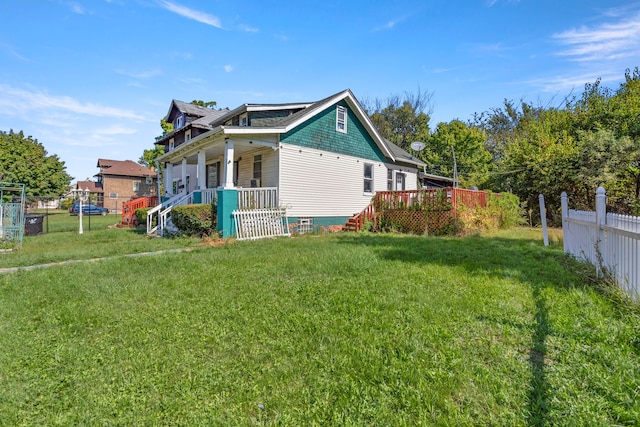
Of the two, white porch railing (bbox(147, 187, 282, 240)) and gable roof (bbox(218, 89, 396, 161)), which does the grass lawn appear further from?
gable roof (bbox(218, 89, 396, 161))

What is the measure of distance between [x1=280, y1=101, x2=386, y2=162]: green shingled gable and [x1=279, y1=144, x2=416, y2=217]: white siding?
273mm

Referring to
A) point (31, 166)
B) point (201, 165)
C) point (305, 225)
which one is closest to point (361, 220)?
point (305, 225)

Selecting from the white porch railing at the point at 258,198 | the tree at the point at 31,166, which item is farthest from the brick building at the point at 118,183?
the white porch railing at the point at 258,198

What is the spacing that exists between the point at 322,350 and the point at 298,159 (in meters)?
10.3

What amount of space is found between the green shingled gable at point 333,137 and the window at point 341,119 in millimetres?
177

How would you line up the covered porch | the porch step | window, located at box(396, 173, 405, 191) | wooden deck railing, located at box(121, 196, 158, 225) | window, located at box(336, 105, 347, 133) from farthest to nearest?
wooden deck railing, located at box(121, 196, 158, 225) → window, located at box(396, 173, 405, 191) → window, located at box(336, 105, 347, 133) → the porch step → the covered porch

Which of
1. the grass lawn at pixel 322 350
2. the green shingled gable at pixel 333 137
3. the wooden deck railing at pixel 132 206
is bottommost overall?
the grass lawn at pixel 322 350

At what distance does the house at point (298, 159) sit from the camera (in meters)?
11.1

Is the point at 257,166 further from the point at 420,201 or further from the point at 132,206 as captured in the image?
the point at 132,206

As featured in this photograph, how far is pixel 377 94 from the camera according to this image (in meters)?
36.4

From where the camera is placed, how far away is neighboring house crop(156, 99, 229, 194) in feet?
67.1

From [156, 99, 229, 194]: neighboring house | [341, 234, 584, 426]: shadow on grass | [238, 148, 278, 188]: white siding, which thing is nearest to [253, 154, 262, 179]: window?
[238, 148, 278, 188]: white siding

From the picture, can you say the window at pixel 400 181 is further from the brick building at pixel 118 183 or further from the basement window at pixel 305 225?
the brick building at pixel 118 183

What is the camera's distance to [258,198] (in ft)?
36.8
